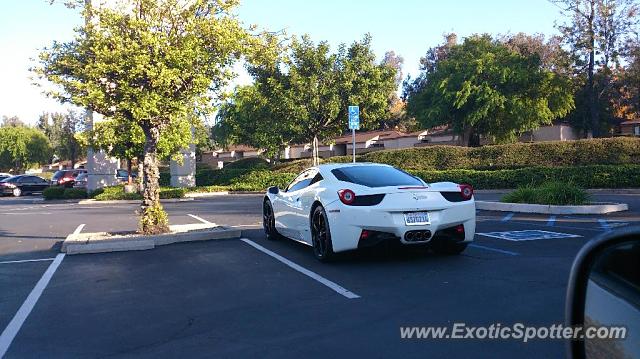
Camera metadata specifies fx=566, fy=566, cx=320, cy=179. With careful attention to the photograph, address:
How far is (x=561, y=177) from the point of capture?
24.0 m

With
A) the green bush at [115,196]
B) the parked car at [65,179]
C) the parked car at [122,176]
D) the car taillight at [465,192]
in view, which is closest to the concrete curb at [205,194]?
the green bush at [115,196]

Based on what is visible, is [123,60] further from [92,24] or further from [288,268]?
[288,268]

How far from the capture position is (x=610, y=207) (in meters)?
14.4

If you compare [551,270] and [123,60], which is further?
[123,60]

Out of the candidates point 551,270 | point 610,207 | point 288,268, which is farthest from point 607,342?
point 610,207

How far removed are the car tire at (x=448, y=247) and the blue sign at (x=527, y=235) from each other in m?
1.98

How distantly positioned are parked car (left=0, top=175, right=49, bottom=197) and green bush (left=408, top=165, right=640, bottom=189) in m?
29.9

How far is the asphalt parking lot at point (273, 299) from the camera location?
4.68 meters

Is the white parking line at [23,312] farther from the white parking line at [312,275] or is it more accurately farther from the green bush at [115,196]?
the green bush at [115,196]

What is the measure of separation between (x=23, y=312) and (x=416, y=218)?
4.89 m

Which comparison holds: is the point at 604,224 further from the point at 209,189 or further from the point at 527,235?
the point at 209,189

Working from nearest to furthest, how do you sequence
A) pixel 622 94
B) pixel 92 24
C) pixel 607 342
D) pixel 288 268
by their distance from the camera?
1. pixel 607 342
2. pixel 288 268
3. pixel 92 24
4. pixel 622 94

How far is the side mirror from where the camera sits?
173cm

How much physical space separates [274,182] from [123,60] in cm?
2331
